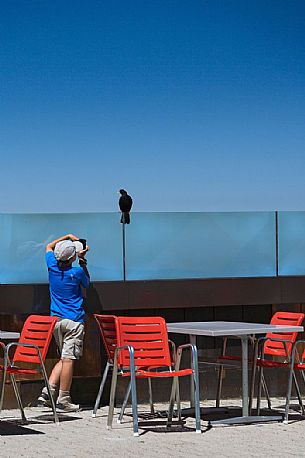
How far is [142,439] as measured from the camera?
11.2 m

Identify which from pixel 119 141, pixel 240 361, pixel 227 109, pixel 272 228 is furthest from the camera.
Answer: pixel 119 141

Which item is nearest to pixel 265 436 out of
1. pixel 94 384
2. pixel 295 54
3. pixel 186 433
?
pixel 186 433

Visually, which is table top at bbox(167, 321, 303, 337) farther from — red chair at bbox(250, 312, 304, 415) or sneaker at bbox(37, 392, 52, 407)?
sneaker at bbox(37, 392, 52, 407)

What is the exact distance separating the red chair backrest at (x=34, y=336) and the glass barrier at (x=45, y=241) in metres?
1.33

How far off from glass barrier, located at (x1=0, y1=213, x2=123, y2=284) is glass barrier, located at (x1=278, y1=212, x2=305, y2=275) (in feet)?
6.04

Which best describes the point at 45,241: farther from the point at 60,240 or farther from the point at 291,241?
the point at 291,241

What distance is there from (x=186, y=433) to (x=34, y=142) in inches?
764

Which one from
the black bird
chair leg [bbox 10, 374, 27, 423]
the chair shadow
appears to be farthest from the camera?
the black bird

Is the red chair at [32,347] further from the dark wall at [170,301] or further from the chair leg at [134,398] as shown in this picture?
the dark wall at [170,301]

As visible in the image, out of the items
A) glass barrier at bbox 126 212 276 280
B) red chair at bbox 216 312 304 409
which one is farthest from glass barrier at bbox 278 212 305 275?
red chair at bbox 216 312 304 409

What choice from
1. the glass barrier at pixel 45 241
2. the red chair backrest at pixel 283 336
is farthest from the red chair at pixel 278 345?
the glass barrier at pixel 45 241

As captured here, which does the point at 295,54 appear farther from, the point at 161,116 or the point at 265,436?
the point at 265,436

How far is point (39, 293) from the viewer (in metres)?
13.5

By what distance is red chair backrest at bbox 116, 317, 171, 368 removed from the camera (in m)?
11.7
